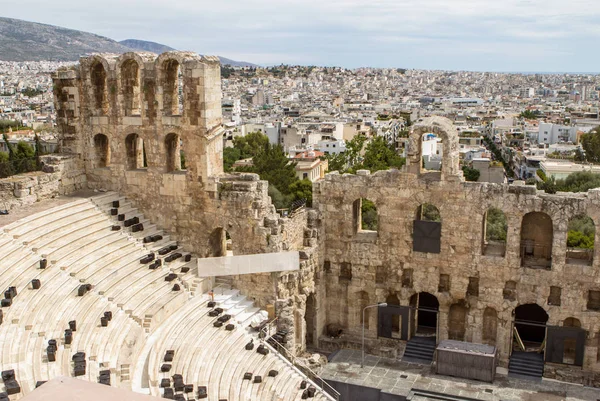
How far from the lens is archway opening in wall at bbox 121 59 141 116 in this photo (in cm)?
3103

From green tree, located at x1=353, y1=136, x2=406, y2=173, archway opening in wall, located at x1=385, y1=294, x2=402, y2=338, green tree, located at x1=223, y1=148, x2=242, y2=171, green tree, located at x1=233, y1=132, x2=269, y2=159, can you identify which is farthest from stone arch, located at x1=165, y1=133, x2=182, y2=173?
green tree, located at x1=233, y1=132, x2=269, y2=159

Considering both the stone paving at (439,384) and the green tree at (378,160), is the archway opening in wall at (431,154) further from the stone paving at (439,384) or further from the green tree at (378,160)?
the stone paving at (439,384)

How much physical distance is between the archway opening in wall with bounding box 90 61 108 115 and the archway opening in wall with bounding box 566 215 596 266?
75.3ft

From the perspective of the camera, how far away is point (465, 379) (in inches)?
1136

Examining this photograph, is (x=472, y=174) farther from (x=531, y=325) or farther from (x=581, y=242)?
(x=531, y=325)

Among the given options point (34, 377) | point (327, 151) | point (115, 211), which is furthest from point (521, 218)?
point (327, 151)

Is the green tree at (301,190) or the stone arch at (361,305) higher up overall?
the green tree at (301,190)

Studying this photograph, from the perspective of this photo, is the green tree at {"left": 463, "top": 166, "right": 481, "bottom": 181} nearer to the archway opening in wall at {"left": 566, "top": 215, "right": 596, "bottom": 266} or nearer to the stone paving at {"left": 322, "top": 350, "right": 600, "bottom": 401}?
the archway opening in wall at {"left": 566, "top": 215, "right": 596, "bottom": 266}

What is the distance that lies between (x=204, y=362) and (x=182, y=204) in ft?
29.8

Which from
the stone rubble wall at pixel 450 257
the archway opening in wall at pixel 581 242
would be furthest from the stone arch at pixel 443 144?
the archway opening in wall at pixel 581 242

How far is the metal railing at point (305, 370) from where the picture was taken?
27453 mm

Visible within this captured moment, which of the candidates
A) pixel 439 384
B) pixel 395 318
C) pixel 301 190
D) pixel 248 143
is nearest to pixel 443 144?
pixel 395 318

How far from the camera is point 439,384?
28.4 metres

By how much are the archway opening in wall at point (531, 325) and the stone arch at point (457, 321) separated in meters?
2.66
